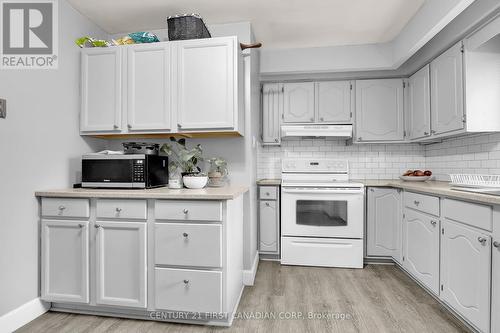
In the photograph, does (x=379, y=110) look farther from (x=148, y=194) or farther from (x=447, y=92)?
(x=148, y=194)

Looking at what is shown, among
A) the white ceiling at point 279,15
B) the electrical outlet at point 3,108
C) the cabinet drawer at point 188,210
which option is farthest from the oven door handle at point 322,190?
the electrical outlet at point 3,108

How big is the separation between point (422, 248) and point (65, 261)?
285cm

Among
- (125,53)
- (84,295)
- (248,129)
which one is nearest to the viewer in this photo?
(84,295)

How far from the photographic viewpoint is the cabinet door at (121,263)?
6.02ft

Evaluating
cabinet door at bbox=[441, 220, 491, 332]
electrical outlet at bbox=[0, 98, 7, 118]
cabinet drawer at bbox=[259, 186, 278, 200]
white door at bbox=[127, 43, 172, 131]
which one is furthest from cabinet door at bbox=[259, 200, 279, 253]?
electrical outlet at bbox=[0, 98, 7, 118]

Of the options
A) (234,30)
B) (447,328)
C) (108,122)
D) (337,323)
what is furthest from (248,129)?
(447,328)

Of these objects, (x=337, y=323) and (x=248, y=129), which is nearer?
(x=337, y=323)

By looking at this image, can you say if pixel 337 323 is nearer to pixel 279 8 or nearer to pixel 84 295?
pixel 84 295

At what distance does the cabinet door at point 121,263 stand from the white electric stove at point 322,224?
156 cm

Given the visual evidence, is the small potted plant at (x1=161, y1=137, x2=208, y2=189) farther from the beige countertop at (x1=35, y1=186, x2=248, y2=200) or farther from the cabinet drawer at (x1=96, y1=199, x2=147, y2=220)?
the cabinet drawer at (x1=96, y1=199, x2=147, y2=220)

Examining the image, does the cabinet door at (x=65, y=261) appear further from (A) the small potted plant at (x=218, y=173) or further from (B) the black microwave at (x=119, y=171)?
(A) the small potted plant at (x=218, y=173)

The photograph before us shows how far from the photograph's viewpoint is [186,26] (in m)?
2.22

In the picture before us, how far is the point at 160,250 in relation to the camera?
5.94 ft

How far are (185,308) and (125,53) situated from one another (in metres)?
2.10
